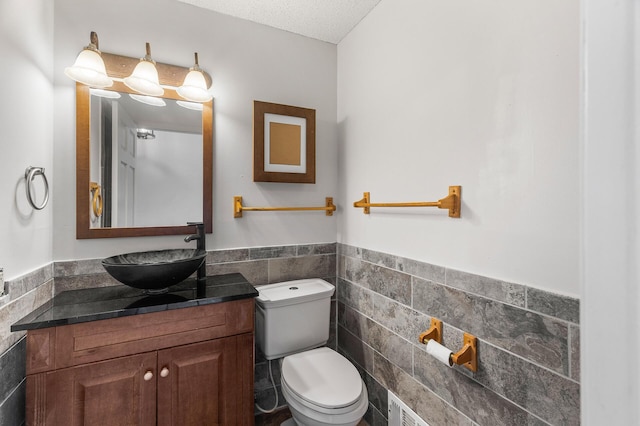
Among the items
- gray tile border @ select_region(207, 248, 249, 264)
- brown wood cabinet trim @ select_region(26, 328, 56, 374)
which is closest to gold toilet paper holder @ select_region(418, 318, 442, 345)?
gray tile border @ select_region(207, 248, 249, 264)

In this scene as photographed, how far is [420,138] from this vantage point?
146 cm

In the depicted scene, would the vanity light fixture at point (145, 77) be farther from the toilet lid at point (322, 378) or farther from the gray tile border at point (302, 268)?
the toilet lid at point (322, 378)

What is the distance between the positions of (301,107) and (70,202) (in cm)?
141

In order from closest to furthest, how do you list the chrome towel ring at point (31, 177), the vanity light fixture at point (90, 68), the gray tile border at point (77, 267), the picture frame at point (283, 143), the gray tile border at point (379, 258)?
the chrome towel ring at point (31, 177)
the vanity light fixture at point (90, 68)
the gray tile border at point (77, 267)
the gray tile border at point (379, 258)
the picture frame at point (283, 143)

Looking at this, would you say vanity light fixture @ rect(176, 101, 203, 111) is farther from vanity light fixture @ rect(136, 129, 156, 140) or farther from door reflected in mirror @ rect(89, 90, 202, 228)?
vanity light fixture @ rect(136, 129, 156, 140)

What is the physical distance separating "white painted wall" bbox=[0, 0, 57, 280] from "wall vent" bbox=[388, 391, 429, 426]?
1784 mm

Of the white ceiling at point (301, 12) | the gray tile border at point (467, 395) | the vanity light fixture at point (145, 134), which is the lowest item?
the gray tile border at point (467, 395)

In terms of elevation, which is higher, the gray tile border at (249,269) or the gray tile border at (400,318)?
the gray tile border at (249,269)

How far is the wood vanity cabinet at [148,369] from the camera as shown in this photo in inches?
46.0

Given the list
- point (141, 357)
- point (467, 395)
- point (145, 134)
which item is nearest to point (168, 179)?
point (145, 134)

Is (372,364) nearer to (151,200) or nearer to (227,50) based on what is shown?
(151,200)

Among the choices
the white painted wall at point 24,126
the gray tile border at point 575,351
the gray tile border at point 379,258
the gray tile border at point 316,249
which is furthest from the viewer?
the gray tile border at point 316,249

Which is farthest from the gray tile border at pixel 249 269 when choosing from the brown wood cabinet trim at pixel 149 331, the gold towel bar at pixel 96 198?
the gold towel bar at pixel 96 198

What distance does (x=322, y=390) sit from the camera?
1.42 meters
